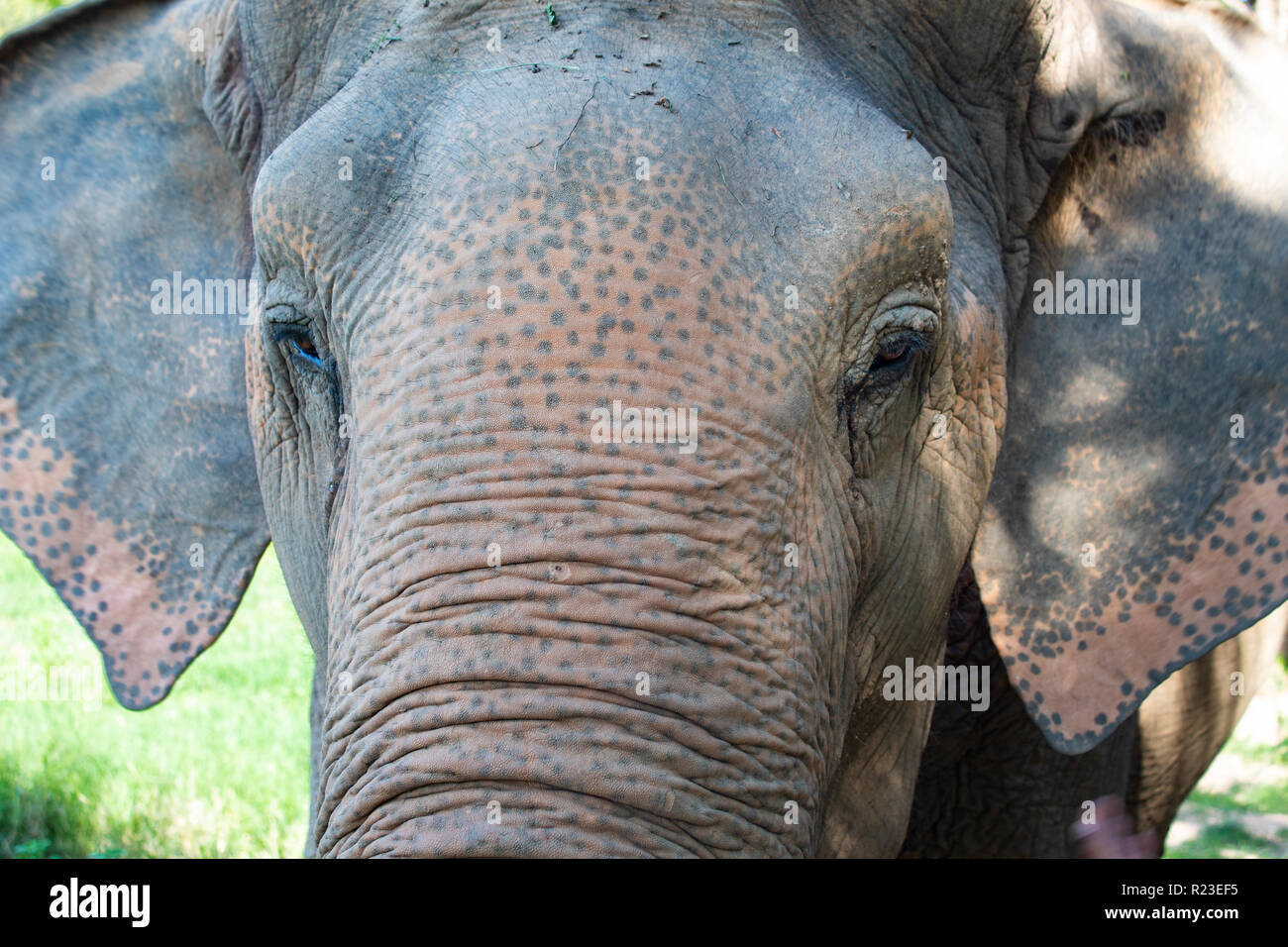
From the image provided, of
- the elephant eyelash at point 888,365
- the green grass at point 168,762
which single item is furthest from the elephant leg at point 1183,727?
the green grass at point 168,762

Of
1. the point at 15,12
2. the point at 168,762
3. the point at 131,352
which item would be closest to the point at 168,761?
the point at 168,762

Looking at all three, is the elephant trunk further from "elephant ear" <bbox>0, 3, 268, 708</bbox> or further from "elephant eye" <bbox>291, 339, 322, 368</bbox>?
"elephant ear" <bbox>0, 3, 268, 708</bbox>

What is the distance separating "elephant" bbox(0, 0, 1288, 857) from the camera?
2119 mm

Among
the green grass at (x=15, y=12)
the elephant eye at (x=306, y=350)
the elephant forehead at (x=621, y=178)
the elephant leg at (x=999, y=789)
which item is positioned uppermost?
the green grass at (x=15, y=12)

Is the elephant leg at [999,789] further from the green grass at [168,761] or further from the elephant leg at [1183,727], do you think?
the green grass at [168,761]

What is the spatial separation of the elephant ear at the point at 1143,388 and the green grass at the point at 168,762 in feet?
7.00

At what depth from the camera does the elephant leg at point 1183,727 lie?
4.76m

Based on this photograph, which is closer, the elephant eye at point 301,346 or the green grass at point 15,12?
the elephant eye at point 301,346

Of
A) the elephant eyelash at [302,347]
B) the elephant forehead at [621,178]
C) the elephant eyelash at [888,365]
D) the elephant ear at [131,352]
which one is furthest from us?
the elephant ear at [131,352]

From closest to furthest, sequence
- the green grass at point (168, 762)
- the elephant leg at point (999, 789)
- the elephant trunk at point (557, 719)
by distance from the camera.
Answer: the elephant trunk at point (557, 719) < the elephant leg at point (999, 789) < the green grass at point (168, 762)

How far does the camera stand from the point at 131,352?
364cm

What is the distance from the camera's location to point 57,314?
3707 millimetres

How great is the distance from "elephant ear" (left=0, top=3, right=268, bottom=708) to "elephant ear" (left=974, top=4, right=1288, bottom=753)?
1.73 metres
